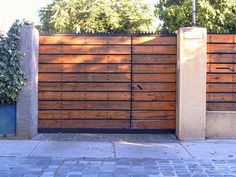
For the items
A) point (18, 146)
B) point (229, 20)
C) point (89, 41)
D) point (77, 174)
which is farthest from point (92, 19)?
point (77, 174)

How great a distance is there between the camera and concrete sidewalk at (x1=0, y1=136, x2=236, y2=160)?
832cm

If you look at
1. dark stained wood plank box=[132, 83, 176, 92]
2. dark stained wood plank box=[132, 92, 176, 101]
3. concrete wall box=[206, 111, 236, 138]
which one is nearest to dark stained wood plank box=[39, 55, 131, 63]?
dark stained wood plank box=[132, 83, 176, 92]

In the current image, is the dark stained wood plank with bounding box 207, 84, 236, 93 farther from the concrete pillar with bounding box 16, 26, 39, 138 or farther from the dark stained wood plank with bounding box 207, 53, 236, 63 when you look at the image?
the concrete pillar with bounding box 16, 26, 39, 138

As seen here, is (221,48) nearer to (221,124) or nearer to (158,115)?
(221,124)

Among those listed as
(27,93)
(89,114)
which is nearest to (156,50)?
(89,114)

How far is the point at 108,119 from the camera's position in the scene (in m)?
10.7

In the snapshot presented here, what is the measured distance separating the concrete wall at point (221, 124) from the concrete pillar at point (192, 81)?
24 cm

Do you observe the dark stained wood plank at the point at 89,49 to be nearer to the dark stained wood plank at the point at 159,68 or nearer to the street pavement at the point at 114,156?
the dark stained wood plank at the point at 159,68

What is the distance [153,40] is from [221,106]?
2.05m

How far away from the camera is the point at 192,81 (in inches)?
399

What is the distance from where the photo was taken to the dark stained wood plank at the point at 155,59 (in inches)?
418

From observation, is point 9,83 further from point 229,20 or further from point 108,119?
point 229,20

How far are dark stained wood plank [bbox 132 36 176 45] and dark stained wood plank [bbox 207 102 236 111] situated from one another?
1576mm

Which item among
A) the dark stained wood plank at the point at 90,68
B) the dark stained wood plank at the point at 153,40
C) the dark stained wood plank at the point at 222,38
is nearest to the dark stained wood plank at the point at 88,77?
the dark stained wood plank at the point at 90,68
